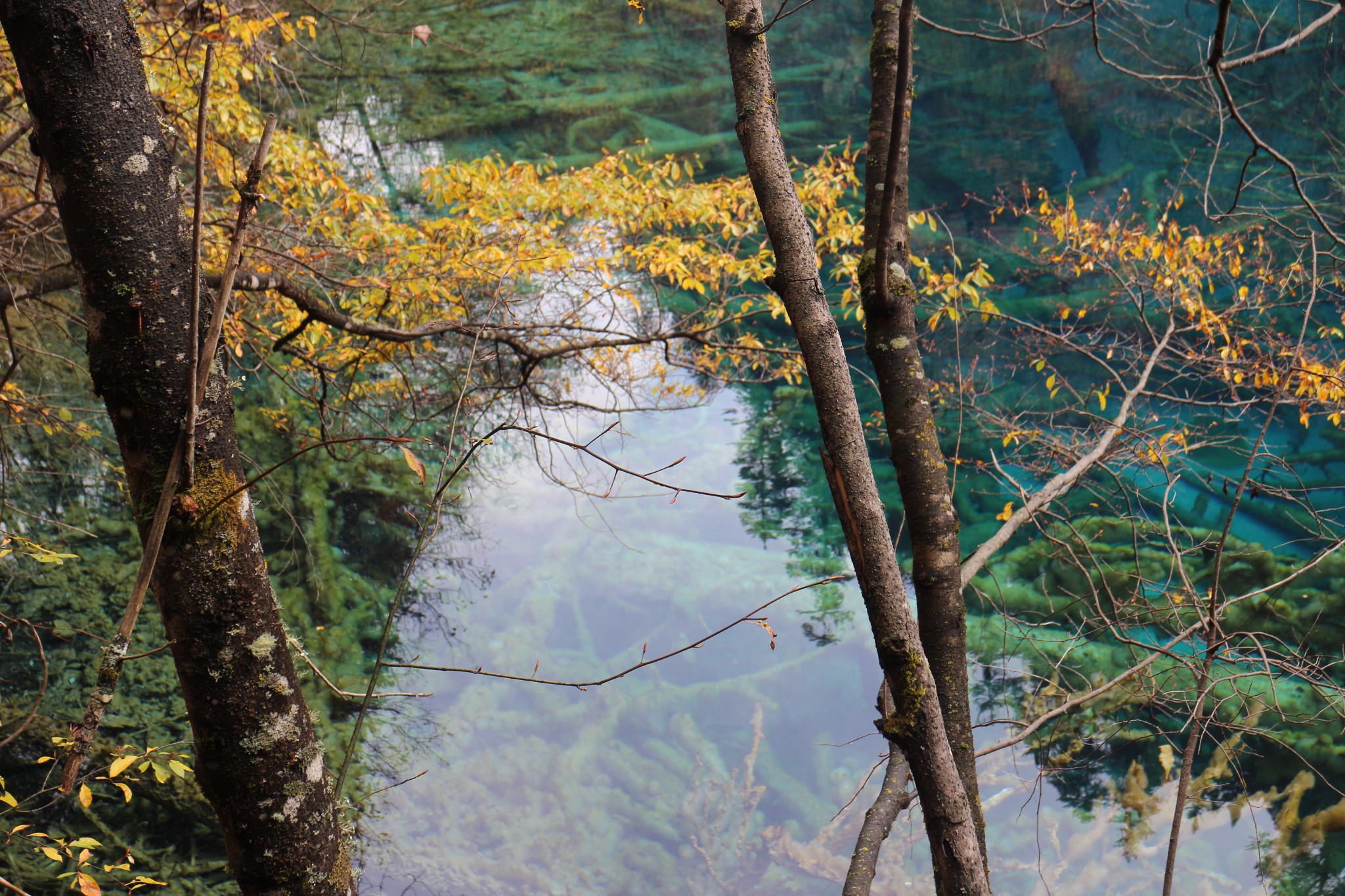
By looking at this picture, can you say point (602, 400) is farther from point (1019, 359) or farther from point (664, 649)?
point (1019, 359)

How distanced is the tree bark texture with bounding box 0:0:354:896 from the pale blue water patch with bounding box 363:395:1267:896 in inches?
171

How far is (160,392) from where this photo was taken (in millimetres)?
841

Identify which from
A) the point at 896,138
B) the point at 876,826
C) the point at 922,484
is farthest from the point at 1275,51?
the point at 876,826

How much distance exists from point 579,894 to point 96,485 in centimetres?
482

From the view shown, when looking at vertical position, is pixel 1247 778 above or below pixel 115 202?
above

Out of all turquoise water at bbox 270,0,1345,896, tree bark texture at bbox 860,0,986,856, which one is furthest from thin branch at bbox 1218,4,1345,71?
turquoise water at bbox 270,0,1345,896

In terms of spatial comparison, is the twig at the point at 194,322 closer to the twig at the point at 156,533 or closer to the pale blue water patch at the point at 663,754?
the twig at the point at 156,533

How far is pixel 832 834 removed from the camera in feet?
21.2

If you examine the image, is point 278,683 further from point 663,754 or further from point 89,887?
point 663,754

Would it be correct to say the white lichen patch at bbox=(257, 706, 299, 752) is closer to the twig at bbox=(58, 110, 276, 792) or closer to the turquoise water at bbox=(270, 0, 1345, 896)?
the twig at bbox=(58, 110, 276, 792)

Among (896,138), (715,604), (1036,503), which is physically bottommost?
(896,138)

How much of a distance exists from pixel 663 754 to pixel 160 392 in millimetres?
6873

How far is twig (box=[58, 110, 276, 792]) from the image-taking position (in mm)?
697

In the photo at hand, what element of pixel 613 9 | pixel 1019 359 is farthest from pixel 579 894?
pixel 613 9
